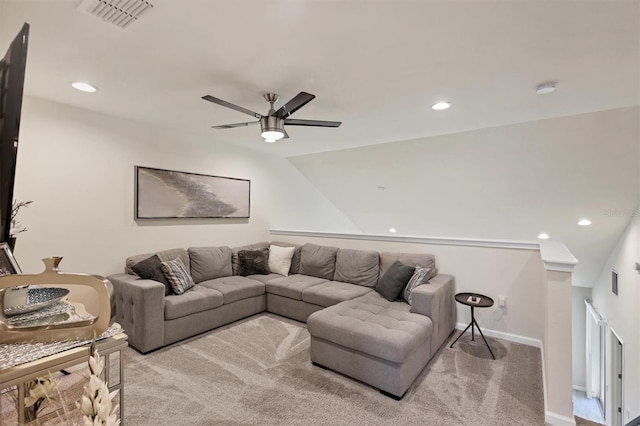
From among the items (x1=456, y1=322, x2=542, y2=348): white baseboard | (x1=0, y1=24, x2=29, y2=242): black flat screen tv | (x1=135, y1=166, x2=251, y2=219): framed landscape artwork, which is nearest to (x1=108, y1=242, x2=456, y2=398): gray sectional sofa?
(x1=456, y1=322, x2=542, y2=348): white baseboard

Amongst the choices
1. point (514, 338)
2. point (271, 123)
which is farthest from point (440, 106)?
point (514, 338)

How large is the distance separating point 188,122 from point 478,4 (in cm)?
322

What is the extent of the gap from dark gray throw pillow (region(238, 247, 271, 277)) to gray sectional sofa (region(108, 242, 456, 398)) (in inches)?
2.8

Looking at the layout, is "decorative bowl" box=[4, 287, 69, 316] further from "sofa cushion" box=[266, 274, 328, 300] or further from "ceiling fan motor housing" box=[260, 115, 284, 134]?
"sofa cushion" box=[266, 274, 328, 300]

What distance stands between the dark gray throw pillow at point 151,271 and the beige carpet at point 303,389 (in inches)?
25.5

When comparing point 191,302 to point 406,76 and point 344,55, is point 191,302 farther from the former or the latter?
point 406,76

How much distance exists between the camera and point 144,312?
2.92 metres

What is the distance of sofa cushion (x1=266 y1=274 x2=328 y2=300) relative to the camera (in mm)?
3818

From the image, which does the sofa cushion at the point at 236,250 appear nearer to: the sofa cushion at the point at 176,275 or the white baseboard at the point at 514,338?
the sofa cushion at the point at 176,275

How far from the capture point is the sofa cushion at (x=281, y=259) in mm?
4482

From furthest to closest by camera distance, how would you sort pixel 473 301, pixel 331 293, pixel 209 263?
pixel 209 263 → pixel 331 293 → pixel 473 301

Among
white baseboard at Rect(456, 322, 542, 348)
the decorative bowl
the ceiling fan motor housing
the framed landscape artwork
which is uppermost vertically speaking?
the ceiling fan motor housing

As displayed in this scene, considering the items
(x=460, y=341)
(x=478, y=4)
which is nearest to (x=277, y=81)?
(x=478, y=4)

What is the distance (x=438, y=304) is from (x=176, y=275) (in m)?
2.78
